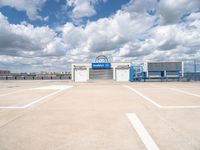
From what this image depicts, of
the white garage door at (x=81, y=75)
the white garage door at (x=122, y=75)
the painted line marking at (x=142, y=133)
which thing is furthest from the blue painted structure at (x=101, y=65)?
the painted line marking at (x=142, y=133)

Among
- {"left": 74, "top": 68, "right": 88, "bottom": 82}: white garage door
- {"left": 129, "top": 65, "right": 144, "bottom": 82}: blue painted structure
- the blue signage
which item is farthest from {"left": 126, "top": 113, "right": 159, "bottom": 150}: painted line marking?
{"left": 74, "top": 68, "right": 88, "bottom": 82}: white garage door

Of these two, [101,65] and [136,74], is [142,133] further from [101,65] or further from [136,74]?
[136,74]

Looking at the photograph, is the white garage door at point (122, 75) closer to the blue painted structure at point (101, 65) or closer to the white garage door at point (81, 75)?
the blue painted structure at point (101, 65)

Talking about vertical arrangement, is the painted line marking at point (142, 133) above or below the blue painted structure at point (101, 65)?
below

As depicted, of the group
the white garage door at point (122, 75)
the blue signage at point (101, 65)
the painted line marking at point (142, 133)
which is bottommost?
the painted line marking at point (142, 133)

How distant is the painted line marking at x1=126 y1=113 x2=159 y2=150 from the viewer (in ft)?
10.8

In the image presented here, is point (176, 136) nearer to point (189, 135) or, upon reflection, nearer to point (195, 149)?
point (189, 135)

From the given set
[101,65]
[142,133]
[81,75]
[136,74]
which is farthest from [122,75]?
[142,133]

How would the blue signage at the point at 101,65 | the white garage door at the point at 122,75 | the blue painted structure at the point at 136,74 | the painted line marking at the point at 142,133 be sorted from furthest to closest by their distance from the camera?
the blue signage at the point at 101,65 → the white garage door at the point at 122,75 → the blue painted structure at the point at 136,74 → the painted line marking at the point at 142,133

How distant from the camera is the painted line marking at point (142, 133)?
3307 mm

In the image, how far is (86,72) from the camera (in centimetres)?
3509

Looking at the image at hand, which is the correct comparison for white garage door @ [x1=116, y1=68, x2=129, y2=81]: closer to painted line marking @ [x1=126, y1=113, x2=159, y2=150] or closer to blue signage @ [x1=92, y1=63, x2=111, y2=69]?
blue signage @ [x1=92, y1=63, x2=111, y2=69]

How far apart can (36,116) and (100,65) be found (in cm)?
2979

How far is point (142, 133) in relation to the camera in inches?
156
